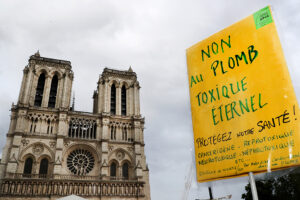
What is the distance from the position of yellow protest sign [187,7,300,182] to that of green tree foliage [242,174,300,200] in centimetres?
1899

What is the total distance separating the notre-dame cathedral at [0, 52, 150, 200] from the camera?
27344 millimetres

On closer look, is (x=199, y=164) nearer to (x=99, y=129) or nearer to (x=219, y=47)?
(x=219, y=47)

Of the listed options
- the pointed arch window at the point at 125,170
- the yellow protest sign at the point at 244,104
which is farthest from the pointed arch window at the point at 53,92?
the yellow protest sign at the point at 244,104

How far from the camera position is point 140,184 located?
30375 millimetres

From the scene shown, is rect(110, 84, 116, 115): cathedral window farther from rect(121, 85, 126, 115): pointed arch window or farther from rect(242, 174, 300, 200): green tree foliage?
rect(242, 174, 300, 200): green tree foliage

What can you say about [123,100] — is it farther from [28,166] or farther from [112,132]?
[28,166]

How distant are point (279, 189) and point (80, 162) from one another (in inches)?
870

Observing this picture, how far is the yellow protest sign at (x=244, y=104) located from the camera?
3178mm

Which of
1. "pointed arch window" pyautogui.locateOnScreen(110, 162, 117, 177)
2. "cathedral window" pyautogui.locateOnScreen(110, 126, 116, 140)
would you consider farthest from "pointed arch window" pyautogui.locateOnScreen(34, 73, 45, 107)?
"pointed arch window" pyautogui.locateOnScreen(110, 162, 117, 177)

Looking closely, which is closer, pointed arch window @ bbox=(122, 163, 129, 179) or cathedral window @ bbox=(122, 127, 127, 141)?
pointed arch window @ bbox=(122, 163, 129, 179)

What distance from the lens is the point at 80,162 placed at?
3073 centimetres

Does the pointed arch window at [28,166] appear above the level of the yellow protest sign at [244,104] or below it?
above

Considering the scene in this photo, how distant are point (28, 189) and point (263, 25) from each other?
28.9 m

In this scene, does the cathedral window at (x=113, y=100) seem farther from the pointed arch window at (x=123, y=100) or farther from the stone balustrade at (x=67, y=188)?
the stone balustrade at (x=67, y=188)
